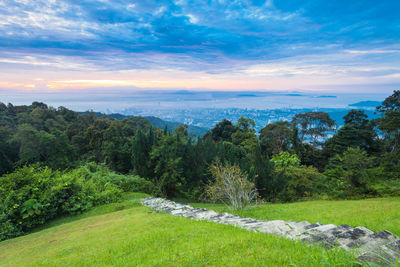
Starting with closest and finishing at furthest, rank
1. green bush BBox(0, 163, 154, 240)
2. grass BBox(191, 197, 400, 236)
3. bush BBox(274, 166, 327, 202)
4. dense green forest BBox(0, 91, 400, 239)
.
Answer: grass BBox(191, 197, 400, 236), green bush BBox(0, 163, 154, 240), dense green forest BBox(0, 91, 400, 239), bush BBox(274, 166, 327, 202)

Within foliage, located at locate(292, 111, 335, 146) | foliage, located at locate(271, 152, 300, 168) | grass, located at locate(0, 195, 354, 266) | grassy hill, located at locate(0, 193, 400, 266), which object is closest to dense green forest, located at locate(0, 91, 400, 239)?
foliage, located at locate(271, 152, 300, 168)

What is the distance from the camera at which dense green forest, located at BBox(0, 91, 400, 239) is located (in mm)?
9961

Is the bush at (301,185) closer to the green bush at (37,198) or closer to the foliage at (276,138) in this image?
the green bush at (37,198)

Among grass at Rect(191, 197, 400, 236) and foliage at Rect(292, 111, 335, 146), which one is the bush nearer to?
grass at Rect(191, 197, 400, 236)

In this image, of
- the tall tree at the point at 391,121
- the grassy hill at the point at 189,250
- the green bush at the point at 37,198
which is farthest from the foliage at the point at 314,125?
the green bush at the point at 37,198

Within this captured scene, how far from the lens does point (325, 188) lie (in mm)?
15797

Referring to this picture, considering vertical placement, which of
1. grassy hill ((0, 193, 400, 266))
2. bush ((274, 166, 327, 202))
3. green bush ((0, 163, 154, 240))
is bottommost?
bush ((274, 166, 327, 202))

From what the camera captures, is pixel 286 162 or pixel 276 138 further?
pixel 276 138

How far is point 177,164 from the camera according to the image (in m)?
17.3

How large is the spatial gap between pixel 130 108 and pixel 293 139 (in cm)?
11244

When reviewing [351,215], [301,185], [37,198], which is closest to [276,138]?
[301,185]

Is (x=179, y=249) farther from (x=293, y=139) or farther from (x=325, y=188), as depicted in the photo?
(x=293, y=139)

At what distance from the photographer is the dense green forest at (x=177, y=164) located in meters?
9.96

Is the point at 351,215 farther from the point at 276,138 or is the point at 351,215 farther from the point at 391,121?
the point at 276,138
